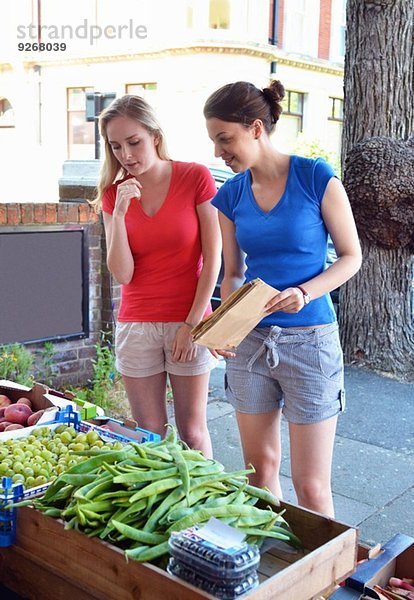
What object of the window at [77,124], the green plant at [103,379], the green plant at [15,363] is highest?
the window at [77,124]

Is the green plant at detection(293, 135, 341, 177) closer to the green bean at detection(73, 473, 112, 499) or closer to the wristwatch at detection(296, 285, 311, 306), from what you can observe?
the wristwatch at detection(296, 285, 311, 306)

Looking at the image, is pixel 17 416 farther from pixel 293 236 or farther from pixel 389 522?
pixel 389 522

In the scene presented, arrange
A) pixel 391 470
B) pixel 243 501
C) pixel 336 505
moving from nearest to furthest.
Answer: pixel 243 501
pixel 336 505
pixel 391 470

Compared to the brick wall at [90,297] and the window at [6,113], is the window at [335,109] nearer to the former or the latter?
the window at [6,113]

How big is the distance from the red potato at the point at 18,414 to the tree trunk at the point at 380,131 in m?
4.33

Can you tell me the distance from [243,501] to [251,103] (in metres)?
1.45

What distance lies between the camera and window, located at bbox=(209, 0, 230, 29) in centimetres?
2308

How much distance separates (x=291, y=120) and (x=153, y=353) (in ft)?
76.6

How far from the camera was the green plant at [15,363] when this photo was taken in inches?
208

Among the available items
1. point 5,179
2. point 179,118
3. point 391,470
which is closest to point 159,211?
point 391,470

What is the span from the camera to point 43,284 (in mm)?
5715

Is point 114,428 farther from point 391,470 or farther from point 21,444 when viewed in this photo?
point 391,470

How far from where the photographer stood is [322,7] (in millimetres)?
26375

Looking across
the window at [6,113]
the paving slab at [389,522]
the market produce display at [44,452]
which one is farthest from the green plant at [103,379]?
the window at [6,113]
